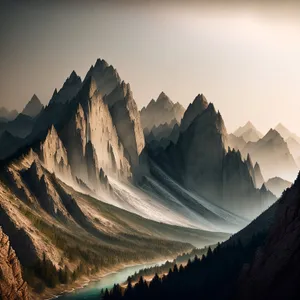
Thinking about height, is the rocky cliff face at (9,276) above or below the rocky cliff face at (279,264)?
below

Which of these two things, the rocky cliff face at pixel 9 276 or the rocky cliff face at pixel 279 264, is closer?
the rocky cliff face at pixel 279 264

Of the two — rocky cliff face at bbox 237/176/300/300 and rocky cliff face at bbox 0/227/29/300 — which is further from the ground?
rocky cliff face at bbox 237/176/300/300

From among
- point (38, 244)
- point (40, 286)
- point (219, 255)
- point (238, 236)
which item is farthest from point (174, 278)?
point (38, 244)

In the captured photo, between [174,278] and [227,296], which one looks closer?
[227,296]

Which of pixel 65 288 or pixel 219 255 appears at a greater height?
pixel 219 255

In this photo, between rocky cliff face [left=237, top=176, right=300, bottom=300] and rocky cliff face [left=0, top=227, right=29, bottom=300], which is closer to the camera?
rocky cliff face [left=237, top=176, right=300, bottom=300]

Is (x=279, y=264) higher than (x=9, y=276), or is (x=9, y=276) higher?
(x=279, y=264)

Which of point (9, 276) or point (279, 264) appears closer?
point (279, 264)

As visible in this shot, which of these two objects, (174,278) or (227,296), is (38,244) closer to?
(174,278)
